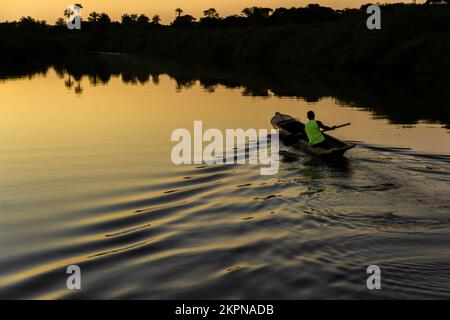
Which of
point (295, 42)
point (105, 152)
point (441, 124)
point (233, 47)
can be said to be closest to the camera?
point (105, 152)

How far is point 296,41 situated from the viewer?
95188mm

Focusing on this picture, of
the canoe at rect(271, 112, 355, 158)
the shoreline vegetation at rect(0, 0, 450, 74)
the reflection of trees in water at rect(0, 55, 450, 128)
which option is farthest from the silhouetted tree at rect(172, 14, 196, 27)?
the canoe at rect(271, 112, 355, 158)

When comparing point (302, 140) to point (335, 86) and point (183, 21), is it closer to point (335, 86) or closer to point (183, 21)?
point (335, 86)

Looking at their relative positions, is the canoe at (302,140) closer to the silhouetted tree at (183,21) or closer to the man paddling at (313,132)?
the man paddling at (313,132)

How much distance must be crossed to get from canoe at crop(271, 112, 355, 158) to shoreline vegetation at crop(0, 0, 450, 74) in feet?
138

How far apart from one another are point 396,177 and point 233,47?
326ft

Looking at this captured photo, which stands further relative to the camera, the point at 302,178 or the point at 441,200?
the point at 302,178

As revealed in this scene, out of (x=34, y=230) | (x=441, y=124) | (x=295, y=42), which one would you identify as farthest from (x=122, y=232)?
(x=295, y=42)

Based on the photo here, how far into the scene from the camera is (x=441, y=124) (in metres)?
31.3

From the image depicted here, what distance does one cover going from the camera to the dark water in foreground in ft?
34.8

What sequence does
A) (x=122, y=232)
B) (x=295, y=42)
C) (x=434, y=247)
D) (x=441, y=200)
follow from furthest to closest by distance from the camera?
(x=295, y=42) < (x=441, y=200) < (x=122, y=232) < (x=434, y=247)

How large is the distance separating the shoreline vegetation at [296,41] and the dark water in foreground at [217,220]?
44825 millimetres

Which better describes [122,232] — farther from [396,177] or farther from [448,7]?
[448,7]

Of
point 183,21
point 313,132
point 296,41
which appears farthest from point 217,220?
point 183,21
